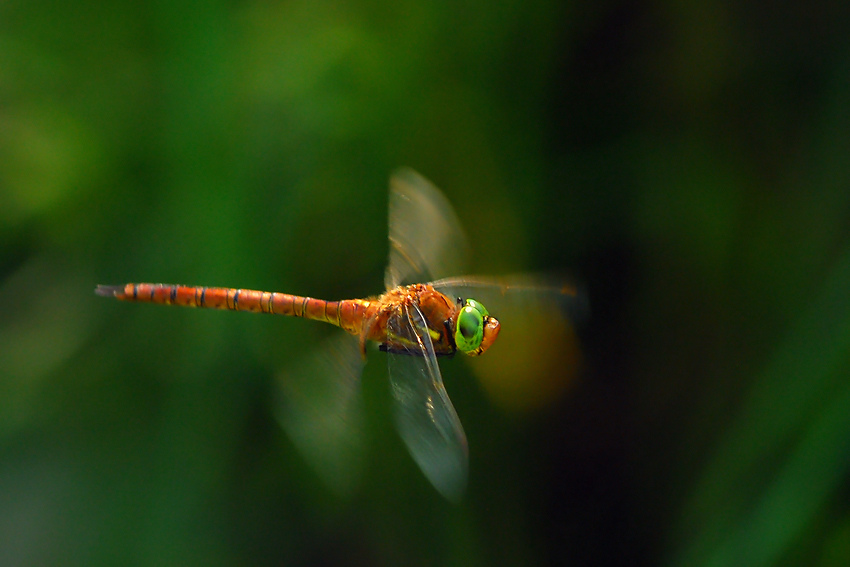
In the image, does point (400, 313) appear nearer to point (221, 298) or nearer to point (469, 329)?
point (469, 329)

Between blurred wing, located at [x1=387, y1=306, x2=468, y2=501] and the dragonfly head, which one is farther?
the dragonfly head

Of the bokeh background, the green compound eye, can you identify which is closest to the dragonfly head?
the green compound eye

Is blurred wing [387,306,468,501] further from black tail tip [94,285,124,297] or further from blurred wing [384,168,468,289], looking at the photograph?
black tail tip [94,285,124,297]

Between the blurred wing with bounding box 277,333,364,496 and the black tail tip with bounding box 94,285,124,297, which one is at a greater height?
the black tail tip with bounding box 94,285,124,297

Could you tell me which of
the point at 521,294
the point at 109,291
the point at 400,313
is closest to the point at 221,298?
the point at 109,291

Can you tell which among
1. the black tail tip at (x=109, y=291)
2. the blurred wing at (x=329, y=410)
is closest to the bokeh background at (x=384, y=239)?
the blurred wing at (x=329, y=410)

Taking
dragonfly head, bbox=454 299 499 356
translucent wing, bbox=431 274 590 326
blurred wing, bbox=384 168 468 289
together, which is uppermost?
blurred wing, bbox=384 168 468 289
